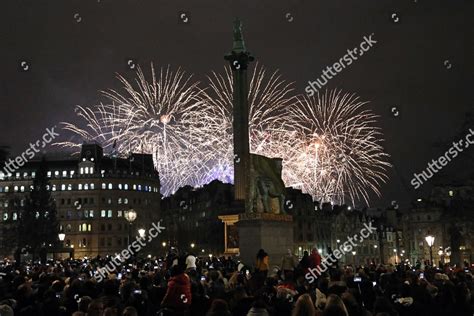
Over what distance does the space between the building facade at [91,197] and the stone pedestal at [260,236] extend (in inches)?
3782

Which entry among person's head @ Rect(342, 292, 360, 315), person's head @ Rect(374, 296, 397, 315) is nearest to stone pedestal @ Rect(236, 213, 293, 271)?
person's head @ Rect(342, 292, 360, 315)

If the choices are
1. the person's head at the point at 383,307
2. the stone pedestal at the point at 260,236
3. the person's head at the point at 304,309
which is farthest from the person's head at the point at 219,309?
the stone pedestal at the point at 260,236

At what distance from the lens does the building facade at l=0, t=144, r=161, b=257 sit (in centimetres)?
12825

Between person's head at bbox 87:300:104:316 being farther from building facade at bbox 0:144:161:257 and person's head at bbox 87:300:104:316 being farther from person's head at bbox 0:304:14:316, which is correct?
building facade at bbox 0:144:161:257

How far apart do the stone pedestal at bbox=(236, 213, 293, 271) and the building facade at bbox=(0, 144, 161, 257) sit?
96072mm

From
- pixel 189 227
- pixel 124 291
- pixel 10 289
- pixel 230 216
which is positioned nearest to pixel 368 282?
pixel 124 291

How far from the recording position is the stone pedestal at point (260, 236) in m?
32.2

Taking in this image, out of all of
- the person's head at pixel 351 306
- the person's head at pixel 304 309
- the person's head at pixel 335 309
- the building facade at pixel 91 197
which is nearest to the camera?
the person's head at pixel 335 309

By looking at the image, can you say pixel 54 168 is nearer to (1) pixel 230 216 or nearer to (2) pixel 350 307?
(1) pixel 230 216

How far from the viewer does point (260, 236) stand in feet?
105

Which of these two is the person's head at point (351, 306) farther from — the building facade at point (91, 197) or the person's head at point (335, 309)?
the building facade at point (91, 197)

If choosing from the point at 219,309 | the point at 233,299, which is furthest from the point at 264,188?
the point at 219,309

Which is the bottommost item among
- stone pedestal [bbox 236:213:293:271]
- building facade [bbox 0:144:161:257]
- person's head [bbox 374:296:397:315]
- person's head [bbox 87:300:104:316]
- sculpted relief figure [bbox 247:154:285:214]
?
person's head [bbox 374:296:397:315]

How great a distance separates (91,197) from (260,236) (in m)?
104
